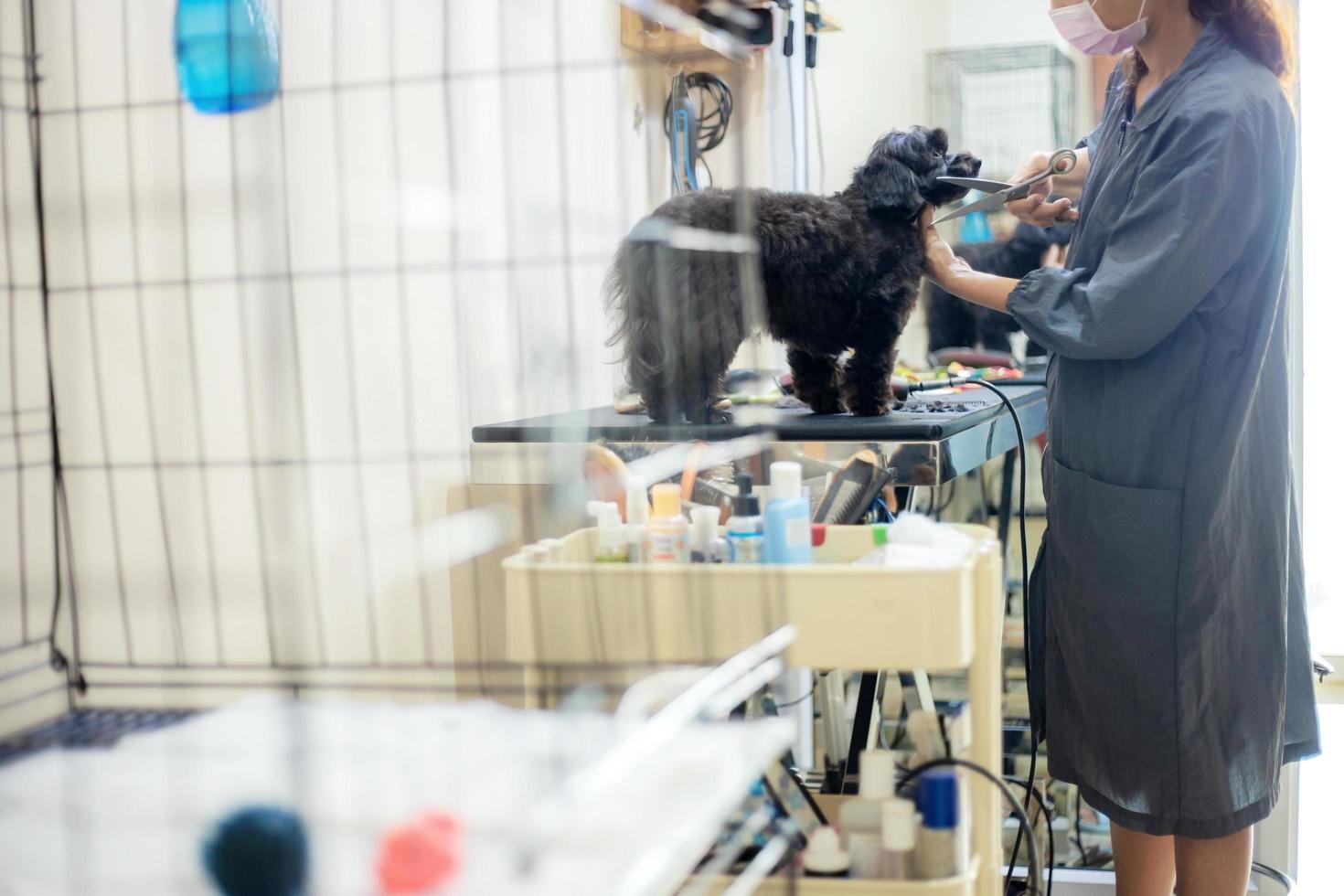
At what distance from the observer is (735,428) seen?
4.49 ft

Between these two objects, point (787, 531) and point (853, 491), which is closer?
point (787, 531)

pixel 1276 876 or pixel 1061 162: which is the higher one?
pixel 1061 162

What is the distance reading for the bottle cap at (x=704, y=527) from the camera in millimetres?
1083

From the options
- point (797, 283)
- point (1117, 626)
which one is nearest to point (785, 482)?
point (797, 283)

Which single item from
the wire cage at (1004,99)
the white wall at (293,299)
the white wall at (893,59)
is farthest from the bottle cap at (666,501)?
the wire cage at (1004,99)

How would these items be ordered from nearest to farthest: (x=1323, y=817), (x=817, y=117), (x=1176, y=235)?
(x=1176, y=235)
(x=1323, y=817)
(x=817, y=117)

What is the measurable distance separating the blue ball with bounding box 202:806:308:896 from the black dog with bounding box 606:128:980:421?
76cm

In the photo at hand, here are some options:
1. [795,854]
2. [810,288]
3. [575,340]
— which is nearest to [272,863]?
[795,854]

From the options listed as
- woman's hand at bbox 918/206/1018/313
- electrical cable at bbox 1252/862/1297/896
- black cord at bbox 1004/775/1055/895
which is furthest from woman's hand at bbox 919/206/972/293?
electrical cable at bbox 1252/862/1297/896

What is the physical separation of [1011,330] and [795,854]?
1575 mm

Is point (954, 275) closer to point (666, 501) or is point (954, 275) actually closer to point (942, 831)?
point (666, 501)

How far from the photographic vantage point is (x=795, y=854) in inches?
41.4

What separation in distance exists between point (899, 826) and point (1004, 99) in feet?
6.53

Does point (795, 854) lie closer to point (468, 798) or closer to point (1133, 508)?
point (468, 798)
